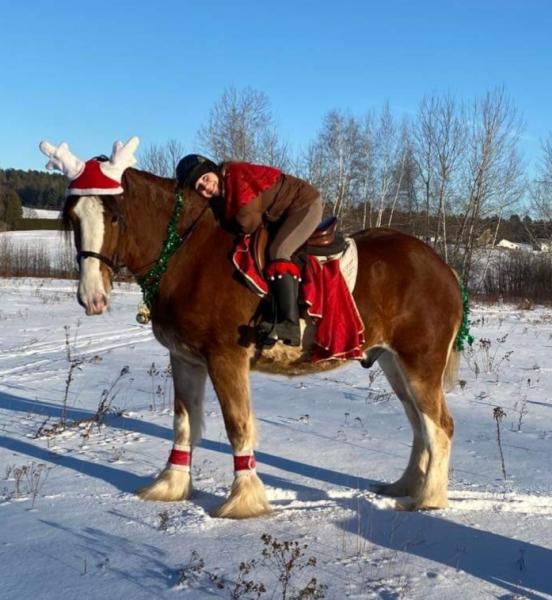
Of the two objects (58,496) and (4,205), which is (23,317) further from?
(4,205)

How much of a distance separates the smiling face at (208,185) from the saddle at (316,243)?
0.38 m

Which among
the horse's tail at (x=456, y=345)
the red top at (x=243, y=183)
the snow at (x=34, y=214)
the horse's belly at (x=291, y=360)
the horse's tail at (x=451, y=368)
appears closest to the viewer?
the red top at (x=243, y=183)

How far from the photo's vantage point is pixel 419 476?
13.9 ft

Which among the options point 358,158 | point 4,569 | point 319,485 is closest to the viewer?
point 4,569

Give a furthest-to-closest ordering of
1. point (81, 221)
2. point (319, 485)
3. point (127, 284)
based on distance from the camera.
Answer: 1. point (127, 284)
2. point (319, 485)
3. point (81, 221)

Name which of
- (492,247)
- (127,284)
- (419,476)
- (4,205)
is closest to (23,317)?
(127,284)

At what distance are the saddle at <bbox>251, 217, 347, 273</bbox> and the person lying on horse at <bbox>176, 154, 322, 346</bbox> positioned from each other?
6 centimetres

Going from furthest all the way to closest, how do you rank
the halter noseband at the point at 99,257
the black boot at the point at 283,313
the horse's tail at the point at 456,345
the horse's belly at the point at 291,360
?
the horse's tail at the point at 456,345 < the horse's belly at the point at 291,360 < the black boot at the point at 283,313 < the halter noseband at the point at 99,257

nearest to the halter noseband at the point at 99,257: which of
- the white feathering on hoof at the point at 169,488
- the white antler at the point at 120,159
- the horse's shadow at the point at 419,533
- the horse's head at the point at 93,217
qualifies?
the horse's head at the point at 93,217

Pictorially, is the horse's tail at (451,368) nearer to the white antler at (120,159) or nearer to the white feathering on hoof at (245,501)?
the white feathering on hoof at (245,501)

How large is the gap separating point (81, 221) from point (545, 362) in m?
8.23

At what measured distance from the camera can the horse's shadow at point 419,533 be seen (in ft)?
9.89

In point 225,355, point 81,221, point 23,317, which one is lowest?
point 23,317

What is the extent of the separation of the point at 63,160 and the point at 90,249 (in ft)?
1.91
